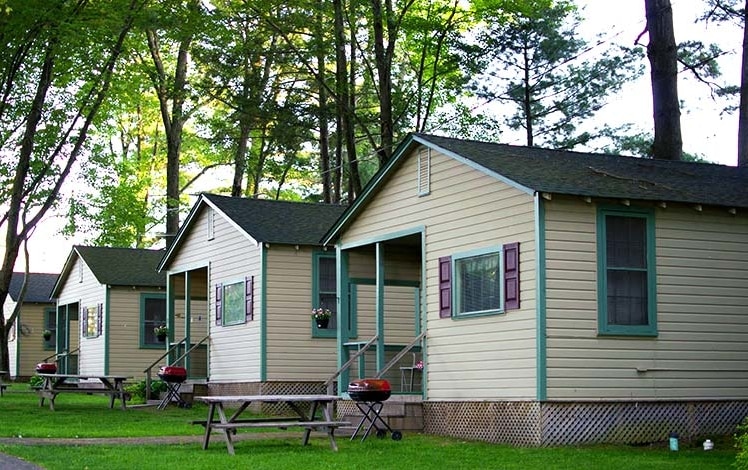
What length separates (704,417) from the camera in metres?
15.5

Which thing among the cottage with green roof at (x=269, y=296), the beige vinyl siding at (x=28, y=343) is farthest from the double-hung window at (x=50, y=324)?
the cottage with green roof at (x=269, y=296)

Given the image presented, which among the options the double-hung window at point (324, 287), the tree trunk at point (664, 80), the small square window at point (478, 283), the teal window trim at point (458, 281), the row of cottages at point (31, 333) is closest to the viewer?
the teal window trim at point (458, 281)

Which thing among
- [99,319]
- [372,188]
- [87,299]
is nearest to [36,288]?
[87,299]

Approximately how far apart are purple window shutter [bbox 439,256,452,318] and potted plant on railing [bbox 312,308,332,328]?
19.1 feet

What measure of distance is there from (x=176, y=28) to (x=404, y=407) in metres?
16.2

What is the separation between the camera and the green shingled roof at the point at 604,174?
1514 centimetres

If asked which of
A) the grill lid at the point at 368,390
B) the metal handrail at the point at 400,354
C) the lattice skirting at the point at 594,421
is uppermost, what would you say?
the metal handrail at the point at 400,354

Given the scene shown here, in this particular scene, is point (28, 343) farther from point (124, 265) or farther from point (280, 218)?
point (280, 218)

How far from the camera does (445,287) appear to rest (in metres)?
17.0

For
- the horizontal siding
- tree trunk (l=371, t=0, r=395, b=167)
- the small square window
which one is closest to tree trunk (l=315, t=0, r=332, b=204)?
tree trunk (l=371, t=0, r=395, b=167)

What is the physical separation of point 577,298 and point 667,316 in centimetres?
149

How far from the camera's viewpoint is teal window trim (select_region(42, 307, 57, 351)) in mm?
42656

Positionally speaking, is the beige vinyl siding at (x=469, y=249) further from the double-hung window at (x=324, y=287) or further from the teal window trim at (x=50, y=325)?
the teal window trim at (x=50, y=325)

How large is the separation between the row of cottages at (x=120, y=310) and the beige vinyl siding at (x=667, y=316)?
17.3m
